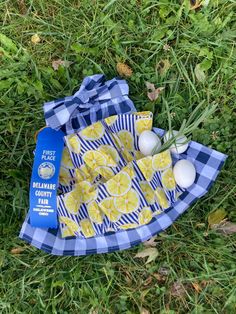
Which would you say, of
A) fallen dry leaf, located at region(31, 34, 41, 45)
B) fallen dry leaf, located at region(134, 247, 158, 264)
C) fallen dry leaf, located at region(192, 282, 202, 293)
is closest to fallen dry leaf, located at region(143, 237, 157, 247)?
fallen dry leaf, located at region(134, 247, 158, 264)

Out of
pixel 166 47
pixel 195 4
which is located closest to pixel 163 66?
pixel 166 47

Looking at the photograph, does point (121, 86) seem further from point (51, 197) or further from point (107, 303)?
point (107, 303)

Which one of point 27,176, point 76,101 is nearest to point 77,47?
point 76,101

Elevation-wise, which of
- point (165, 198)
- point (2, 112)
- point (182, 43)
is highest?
point (182, 43)

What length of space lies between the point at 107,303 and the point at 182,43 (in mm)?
1270

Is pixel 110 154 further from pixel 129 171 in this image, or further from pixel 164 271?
pixel 164 271

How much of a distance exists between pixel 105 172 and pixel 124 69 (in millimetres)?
525

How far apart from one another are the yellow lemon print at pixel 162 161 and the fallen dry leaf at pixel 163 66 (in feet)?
1.39

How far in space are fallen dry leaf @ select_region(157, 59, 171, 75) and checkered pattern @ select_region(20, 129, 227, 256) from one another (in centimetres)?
44

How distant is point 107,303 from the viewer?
1993 millimetres

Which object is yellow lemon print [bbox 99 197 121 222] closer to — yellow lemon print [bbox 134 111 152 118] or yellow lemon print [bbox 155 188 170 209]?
yellow lemon print [bbox 155 188 170 209]

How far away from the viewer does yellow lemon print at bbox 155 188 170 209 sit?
6.48 ft

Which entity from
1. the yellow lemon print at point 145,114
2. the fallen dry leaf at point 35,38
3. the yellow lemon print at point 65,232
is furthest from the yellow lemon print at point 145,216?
the fallen dry leaf at point 35,38

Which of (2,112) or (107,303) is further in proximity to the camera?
(2,112)
